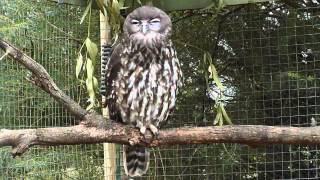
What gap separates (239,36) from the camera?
139 inches

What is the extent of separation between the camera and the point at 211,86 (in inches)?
135

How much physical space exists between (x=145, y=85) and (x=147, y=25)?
30 centimetres

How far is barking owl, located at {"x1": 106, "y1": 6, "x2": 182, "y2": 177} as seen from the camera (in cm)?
255

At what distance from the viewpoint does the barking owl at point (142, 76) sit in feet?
8.36

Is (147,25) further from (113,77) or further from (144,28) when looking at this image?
(113,77)

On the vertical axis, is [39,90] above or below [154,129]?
above

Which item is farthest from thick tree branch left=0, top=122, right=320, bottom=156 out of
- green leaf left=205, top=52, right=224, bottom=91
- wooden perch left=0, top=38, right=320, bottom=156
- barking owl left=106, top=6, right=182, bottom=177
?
green leaf left=205, top=52, right=224, bottom=91

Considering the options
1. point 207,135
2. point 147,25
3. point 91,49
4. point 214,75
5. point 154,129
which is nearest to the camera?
point 207,135

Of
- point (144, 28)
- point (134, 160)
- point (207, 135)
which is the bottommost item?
point (134, 160)

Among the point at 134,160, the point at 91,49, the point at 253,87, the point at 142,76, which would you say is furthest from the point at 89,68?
the point at 253,87

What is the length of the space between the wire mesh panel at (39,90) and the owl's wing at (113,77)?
730 millimetres

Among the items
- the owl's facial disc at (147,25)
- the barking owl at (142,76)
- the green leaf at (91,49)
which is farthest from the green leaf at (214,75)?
the green leaf at (91,49)

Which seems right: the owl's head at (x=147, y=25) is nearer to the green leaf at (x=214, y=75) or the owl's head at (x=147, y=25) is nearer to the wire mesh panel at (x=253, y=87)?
the green leaf at (x=214, y=75)

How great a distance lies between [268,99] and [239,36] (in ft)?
1.40
